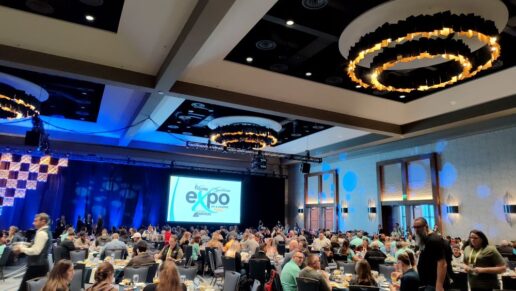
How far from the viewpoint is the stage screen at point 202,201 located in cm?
1914

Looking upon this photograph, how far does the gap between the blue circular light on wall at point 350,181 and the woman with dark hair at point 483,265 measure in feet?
42.5

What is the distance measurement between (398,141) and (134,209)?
43.9ft

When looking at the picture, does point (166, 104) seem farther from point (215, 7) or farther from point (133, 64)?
point (215, 7)

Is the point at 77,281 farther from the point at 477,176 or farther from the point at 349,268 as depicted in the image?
the point at 477,176

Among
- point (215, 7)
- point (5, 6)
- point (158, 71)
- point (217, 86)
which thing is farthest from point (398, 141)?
point (5, 6)

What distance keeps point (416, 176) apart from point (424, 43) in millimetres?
9894

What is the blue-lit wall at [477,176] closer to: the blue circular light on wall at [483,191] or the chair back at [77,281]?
the blue circular light on wall at [483,191]

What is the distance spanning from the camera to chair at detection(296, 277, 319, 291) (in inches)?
175

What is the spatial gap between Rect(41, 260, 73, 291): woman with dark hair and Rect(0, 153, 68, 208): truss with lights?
1621 centimetres


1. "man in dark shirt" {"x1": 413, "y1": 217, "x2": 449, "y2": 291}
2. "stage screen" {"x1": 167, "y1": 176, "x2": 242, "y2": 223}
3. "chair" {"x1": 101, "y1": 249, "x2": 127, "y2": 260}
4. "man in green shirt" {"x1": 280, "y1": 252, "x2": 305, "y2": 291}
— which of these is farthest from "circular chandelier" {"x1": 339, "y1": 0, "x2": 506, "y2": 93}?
"stage screen" {"x1": 167, "y1": 176, "x2": 242, "y2": 223}

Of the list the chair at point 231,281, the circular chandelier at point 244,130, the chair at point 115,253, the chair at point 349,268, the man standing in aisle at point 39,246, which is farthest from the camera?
the circular chandelier at point 244,130

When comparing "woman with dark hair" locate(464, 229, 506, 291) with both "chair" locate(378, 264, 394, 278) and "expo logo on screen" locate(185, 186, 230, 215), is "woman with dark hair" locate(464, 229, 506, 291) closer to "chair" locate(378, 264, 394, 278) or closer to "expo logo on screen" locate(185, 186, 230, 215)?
"chair" locate(378, 264, 394, 278)

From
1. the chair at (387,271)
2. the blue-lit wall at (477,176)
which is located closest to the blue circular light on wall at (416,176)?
the blue-lit wall at (477,176)

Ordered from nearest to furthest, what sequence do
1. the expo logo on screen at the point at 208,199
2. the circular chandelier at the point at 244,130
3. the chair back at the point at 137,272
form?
the chair back at the point at 137,272, the circular chandelier at the point at 244,130, the expo logo on screen at the point at 208,199
